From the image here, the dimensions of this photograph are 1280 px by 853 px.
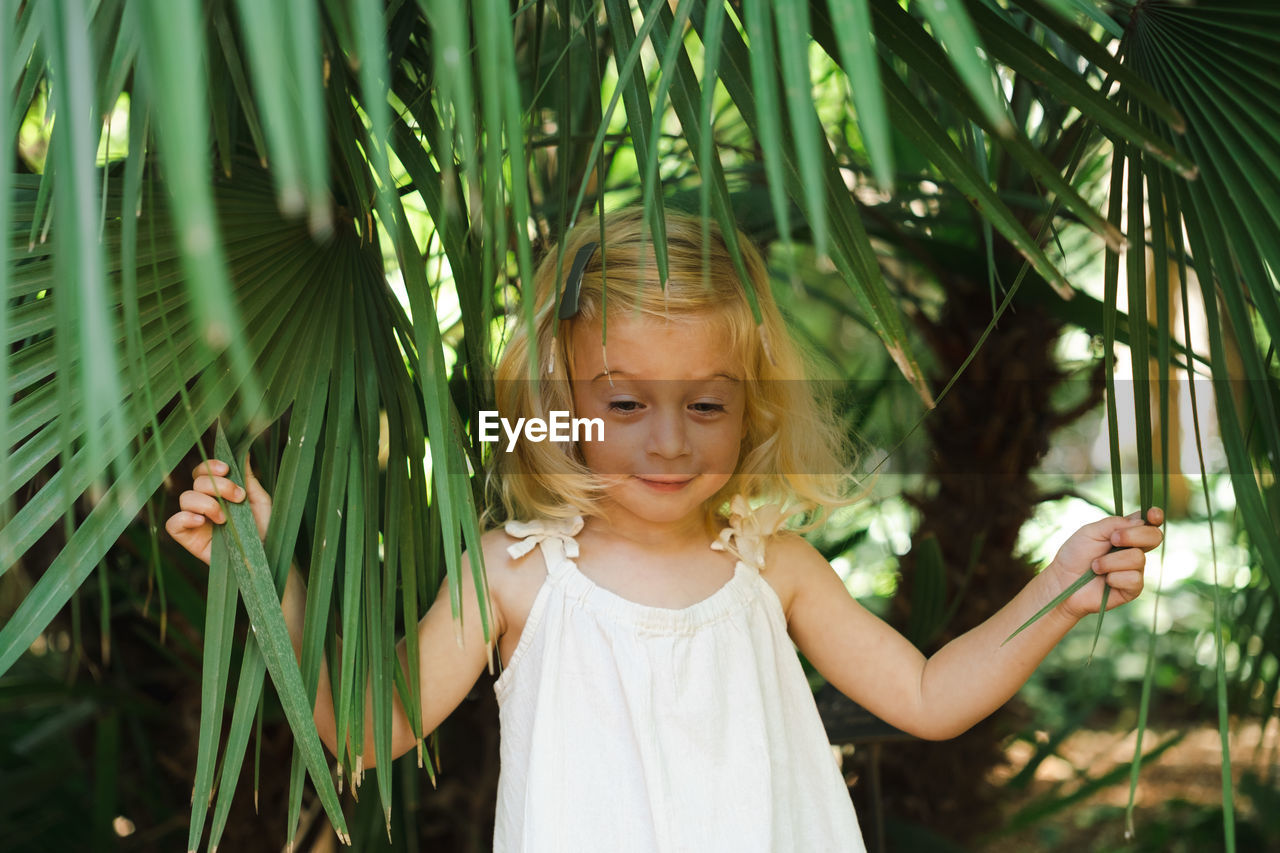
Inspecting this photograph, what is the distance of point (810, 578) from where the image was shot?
3.06 feet

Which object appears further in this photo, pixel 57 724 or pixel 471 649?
pixel 57 724

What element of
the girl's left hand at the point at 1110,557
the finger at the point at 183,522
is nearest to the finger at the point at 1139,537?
the girl's left hand at the point at 1110,557

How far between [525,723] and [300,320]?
0.36 meters

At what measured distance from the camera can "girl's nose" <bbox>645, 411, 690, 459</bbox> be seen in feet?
2.65

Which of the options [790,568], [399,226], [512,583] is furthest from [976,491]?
[399,226]

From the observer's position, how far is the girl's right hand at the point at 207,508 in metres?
0.68

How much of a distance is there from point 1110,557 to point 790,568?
270 millimetres

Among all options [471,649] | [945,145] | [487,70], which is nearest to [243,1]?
[487,70]

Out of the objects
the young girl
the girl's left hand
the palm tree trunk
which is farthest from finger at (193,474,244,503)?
the palm tree trunk

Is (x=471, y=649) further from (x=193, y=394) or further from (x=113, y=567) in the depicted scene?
(x=113, y=567)

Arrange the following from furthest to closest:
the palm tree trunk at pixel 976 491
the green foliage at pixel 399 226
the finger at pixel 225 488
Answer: the palm tree trunk at pixel 976 491 < the finger at pixel 225 488 < the green foliage at pixel 399 226

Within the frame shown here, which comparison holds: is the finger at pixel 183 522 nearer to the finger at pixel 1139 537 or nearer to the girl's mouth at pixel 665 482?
the girl's mouth at pixel 665 482

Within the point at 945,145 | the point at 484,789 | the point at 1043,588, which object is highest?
the point at 945,145

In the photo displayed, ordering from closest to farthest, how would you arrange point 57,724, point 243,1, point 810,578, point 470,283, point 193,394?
1. point 243,1
2. point 193,394
3. point 470,283
4. point 810,578
5. point 57,724
